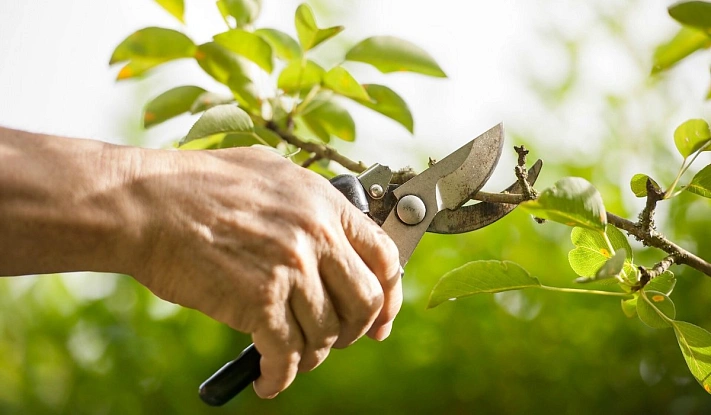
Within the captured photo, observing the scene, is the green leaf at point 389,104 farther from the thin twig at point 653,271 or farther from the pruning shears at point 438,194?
the thin twig at point 653,271

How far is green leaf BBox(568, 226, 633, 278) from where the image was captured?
22.5 inches

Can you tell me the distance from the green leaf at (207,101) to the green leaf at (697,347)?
0.49m

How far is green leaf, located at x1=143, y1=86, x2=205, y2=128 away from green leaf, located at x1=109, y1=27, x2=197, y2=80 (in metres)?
0.04

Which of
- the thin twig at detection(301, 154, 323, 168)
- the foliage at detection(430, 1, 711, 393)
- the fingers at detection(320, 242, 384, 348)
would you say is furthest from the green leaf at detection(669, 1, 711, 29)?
the thin twig at detection(301, 154, 323, 168)

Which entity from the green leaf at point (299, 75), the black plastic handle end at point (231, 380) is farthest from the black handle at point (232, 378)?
the green leaf at point (299, 75)

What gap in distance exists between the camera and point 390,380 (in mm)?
1377

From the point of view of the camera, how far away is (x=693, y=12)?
1.44 ft

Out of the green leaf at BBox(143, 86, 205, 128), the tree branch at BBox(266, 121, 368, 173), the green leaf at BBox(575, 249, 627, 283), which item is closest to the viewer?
the green leaf at BBox(575, 249, 627, 283)

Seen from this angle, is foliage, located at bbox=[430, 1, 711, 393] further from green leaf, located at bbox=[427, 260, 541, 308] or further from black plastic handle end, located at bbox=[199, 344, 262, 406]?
black plastic handle end, located at bbox=[199, 344, 262, 406]

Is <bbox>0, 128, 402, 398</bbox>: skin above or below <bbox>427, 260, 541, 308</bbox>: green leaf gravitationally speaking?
above

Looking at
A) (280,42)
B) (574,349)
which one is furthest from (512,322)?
(280,42)

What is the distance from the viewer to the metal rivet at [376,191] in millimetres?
618

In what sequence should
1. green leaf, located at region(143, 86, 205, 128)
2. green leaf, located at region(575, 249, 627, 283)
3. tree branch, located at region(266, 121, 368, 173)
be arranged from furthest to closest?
green leaf, located at region(143, 86, 205, 128), tree branch, located at region(266, 121, 368, 173), green leaf, located at region(575, 249, 627, 283)

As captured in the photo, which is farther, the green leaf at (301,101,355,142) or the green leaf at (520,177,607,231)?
the green leaf at (301,101,355,142)
